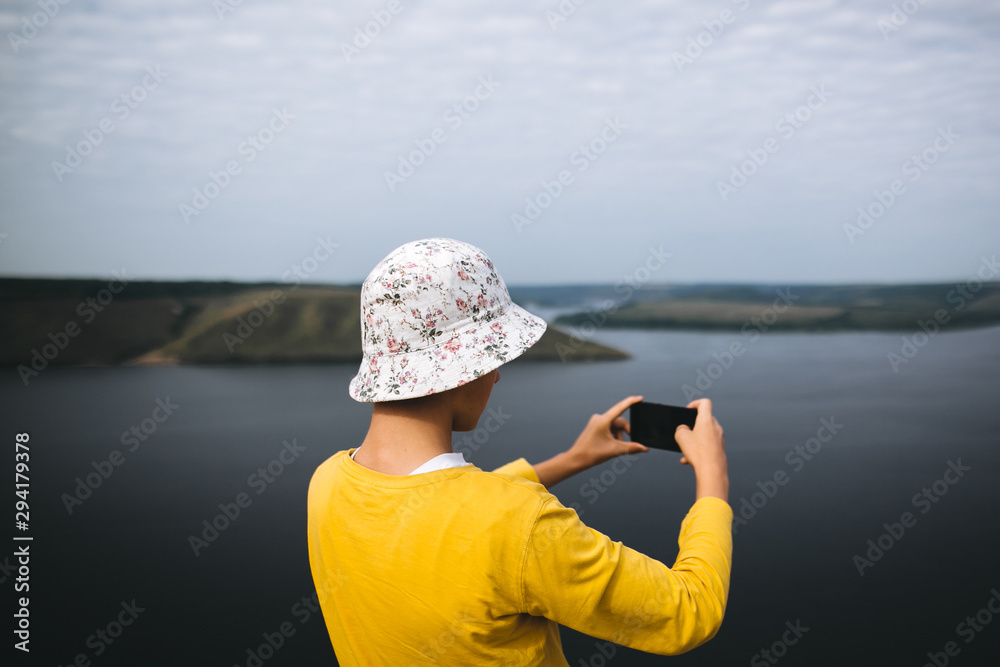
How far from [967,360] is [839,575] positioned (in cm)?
772

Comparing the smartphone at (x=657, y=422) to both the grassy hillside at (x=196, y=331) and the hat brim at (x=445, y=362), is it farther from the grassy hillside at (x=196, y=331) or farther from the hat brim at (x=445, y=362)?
the grassy hillside at (x=196, y=331)

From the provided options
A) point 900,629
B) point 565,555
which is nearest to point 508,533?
point 565,555

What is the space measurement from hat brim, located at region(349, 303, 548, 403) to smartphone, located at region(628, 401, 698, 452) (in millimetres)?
460

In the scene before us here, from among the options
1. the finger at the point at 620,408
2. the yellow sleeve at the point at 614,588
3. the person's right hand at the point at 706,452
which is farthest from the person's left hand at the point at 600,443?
the yellow sleeve at the point at 614,588

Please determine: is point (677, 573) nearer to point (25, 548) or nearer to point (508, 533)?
point (508, 533)

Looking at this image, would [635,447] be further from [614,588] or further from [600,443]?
[614,588]

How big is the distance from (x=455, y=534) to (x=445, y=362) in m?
0.26

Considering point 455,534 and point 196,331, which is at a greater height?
point 455,534

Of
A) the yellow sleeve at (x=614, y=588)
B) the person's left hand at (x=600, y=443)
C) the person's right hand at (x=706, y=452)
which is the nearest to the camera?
the yellow sleeve at (x=614, y=588)

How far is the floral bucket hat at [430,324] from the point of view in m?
0.98

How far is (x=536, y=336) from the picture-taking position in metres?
1.06

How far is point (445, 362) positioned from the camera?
0.99 m

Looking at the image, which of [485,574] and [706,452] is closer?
[485,574]

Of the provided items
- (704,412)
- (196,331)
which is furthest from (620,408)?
(196,331)
